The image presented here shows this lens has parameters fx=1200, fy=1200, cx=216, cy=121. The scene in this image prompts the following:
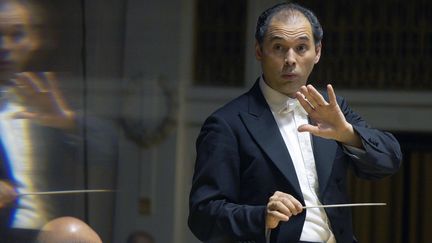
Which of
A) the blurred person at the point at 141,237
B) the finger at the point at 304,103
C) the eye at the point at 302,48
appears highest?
the eye at the point at 302,48

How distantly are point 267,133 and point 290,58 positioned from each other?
228mm

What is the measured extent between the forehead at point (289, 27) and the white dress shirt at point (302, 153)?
0.17 metres

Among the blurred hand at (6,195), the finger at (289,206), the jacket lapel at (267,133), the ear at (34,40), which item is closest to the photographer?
the finger at (289,206)

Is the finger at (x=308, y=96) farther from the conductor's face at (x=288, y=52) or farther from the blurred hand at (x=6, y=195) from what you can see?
the blurred hand at (x=6, y=195)

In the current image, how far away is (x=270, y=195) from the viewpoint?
342 centimetres

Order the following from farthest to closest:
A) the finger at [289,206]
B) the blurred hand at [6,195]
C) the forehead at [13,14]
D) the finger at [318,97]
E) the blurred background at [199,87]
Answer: the blurred background at [199,87], the forehead at [13,14], the blurred hand at [6,195], the finger at [318,97], the finger at [289,206]

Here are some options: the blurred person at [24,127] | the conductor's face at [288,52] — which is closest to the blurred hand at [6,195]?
the blurred person at [24,127]

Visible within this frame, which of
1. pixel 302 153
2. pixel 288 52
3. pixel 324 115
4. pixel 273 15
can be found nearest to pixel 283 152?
pixel 302 153

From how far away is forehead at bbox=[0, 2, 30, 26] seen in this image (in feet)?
13.7

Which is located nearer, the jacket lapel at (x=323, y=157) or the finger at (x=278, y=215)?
the finger at (x=278, y=215)

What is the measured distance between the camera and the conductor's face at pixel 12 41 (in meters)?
4.05

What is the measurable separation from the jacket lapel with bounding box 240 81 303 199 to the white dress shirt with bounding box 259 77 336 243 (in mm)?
23

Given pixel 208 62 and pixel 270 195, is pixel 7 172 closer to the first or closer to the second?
pixel 270 195

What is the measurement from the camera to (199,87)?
23.0 feet
